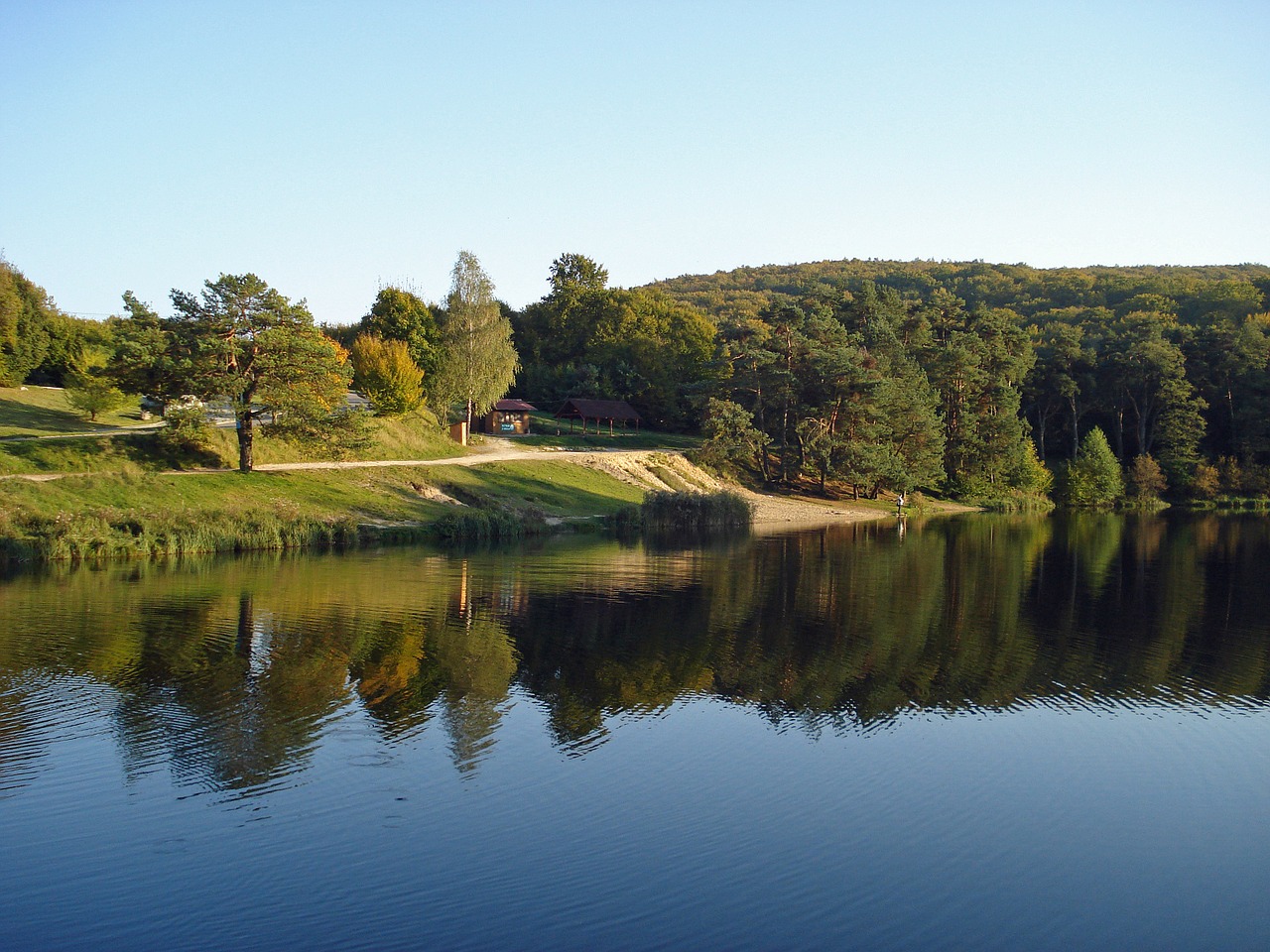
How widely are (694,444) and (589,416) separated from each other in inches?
332

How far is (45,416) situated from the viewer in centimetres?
4847

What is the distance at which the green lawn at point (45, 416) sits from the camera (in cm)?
4453

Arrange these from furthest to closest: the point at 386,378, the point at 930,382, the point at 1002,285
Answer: the point at 1002,285, the point at 930,382, the point at 386,378

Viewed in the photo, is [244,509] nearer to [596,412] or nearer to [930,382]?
[596,412]

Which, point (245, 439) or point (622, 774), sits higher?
point (245, 439)

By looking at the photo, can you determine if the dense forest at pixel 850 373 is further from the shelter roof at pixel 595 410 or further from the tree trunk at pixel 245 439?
the shelter roof at pixel 595 410

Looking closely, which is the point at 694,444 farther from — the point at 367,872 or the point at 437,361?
the point at 367,872

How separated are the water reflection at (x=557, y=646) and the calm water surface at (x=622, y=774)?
0.35 ft

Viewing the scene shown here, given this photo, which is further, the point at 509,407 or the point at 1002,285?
the point at 1002,285

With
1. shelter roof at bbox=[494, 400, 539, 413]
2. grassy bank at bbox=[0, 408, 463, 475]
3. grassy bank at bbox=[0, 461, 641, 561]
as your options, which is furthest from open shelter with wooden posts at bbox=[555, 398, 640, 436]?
grassy bank at bbox=[0, 461, 641, 561]

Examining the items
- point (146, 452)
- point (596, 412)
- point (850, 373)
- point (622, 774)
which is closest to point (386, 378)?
point (146, 452)

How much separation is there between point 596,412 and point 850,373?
2228cm

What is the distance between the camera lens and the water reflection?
549 inches

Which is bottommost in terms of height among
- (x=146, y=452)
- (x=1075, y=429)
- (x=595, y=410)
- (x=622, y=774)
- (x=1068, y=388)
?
(x=622, y=774)
